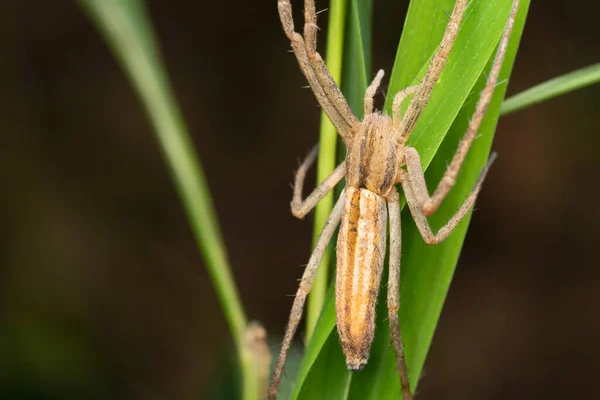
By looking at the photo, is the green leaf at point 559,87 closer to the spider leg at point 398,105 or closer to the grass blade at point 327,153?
the spider leg at point 398,105

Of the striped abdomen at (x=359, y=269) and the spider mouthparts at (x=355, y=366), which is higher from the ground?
the striped abdomen at (x=359, y=269)

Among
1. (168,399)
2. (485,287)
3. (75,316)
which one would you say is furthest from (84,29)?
(485,287)

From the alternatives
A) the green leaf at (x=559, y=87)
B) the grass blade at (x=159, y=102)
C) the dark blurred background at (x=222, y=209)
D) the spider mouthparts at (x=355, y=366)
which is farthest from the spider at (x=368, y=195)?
the dark blurred background at (x=222, y=209)

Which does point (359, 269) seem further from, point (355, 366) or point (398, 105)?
point (398, 105)

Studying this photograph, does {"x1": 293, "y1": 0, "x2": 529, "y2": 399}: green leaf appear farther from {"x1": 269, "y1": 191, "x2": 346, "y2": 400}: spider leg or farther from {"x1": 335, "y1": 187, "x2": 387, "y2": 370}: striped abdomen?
{"x1": 269, "y1": 191, "x2": 346, "y2": 400}: spider leg

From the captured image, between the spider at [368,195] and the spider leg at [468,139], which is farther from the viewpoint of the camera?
the spider at [368,195]

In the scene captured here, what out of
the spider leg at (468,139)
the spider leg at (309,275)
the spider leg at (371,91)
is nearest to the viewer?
the spider leg at (468,139)

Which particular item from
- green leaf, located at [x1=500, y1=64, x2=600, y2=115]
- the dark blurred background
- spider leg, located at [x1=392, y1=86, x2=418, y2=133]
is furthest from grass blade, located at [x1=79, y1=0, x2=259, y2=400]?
the dark blurred background

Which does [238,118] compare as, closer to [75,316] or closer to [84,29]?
[84,29]

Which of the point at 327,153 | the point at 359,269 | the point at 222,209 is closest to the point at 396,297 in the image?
the point at 359,269
